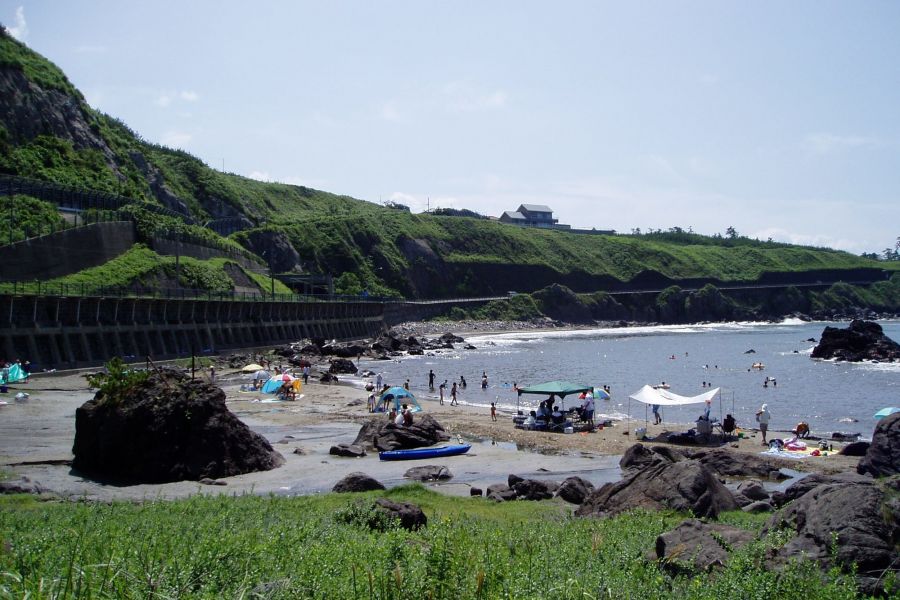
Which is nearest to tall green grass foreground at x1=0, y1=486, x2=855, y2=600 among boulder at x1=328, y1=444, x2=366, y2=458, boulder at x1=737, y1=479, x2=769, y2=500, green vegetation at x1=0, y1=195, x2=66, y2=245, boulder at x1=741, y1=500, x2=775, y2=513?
boulder at x1=741, y1=500, x2=775, y2=513

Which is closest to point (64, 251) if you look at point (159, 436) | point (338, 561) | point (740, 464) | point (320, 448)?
point (320, 448)

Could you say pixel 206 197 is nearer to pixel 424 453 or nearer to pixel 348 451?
pixel 348 451

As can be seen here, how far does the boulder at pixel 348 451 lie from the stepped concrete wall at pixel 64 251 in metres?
43.0

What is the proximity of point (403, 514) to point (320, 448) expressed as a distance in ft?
52.9

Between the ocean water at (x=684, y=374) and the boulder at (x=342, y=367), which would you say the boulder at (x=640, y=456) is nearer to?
the ocean water at (x=684, y=374)

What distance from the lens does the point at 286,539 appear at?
37.7 feet

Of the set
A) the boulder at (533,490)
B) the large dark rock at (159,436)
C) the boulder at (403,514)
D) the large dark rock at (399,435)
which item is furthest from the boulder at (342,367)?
the boulder at (403,514)

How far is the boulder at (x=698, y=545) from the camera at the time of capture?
10.2m

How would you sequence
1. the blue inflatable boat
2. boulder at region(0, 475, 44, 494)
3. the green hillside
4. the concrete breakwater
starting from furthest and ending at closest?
the green hillside < the concrete breakwater < the blue inflatable boat < boulder at region(0, 475, 44, 494)

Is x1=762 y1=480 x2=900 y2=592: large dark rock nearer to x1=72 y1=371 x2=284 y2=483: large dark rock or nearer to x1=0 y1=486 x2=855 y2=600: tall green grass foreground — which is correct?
x1=0 y1=486 x2=855 y2=600: tall green grass foreground

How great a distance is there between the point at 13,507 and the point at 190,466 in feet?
23.2

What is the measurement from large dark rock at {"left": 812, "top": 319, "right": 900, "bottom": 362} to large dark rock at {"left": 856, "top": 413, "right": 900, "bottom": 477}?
234 feet

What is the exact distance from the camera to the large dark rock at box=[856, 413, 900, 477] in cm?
2211

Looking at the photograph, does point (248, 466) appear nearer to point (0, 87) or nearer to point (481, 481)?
point (481, 481)
